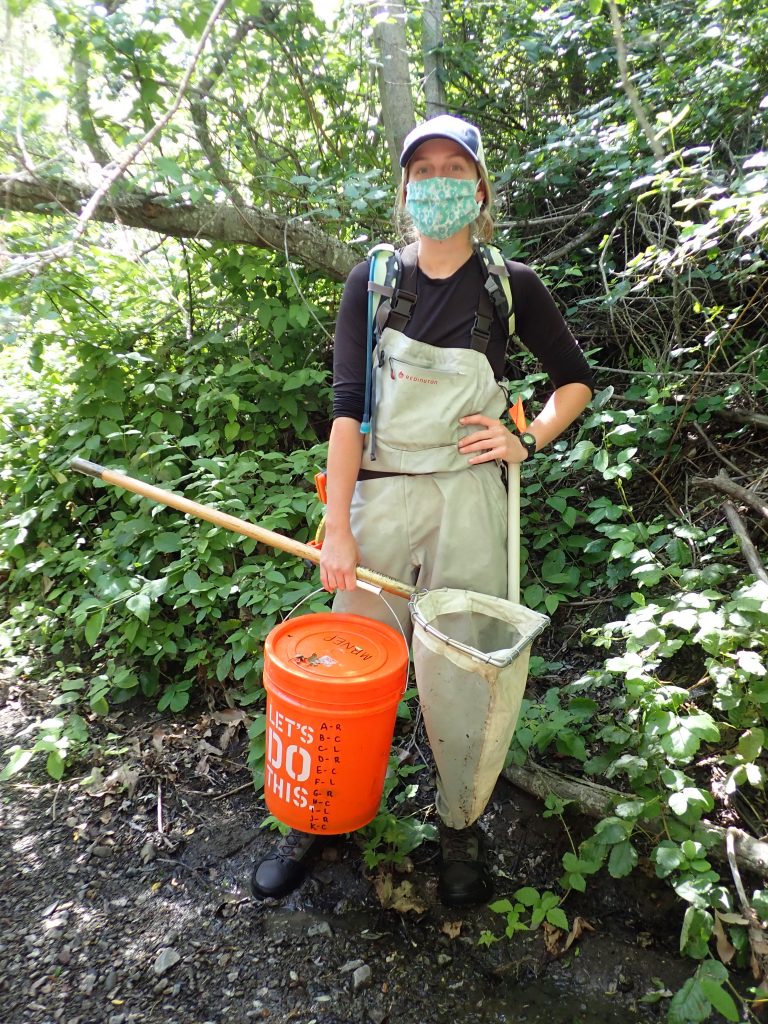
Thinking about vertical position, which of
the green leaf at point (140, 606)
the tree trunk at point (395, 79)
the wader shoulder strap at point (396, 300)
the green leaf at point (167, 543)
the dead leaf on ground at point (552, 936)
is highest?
the tree trunk at point (395, 79)

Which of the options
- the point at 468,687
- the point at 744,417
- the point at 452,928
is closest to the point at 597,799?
the point at 452,928

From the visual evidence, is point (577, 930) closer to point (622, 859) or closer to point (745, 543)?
point (622, 859)

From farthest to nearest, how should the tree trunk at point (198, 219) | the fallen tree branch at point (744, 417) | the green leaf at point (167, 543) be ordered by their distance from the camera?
the tree trunk at point (198, 219) < the green leaf at point (167, 543) < the fallen tree branch at point (744, 417)

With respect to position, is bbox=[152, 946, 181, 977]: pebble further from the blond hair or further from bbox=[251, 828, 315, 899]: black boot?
the blond hair

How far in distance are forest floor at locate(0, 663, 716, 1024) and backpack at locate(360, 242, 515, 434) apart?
5.10 feet

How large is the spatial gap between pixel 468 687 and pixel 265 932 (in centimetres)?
103

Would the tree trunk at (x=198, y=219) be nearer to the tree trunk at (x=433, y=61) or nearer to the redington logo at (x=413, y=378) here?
the tree trunk at (x=433, y=61)

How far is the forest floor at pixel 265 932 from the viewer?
189 centimetres

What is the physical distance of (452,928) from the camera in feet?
6.88

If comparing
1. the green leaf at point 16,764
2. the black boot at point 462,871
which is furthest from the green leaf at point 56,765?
the black boot at point 462,871

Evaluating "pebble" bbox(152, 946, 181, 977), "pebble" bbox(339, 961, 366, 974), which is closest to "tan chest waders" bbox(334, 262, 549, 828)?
"pebble" bbox(339, 961, 366, 974)

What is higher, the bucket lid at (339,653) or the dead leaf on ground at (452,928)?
the bucket lid at (339,653)

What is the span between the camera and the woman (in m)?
1.98

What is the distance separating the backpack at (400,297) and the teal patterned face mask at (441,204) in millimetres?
118
